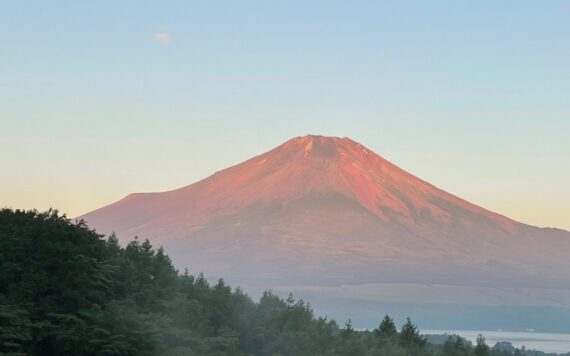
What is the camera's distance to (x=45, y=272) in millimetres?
38594

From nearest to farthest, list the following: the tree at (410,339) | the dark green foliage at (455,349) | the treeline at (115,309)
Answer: the treeline at (115,309), the dark green foliage at (455,349), the tree at (410,339)

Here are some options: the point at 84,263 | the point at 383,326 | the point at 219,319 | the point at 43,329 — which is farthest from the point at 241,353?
the point at 383,326

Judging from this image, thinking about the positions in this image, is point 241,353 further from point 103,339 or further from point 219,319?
point 103,339

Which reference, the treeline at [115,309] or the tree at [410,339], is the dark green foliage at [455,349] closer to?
the tree at [410,339]

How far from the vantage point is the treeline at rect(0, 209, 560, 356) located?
36438 millimetres

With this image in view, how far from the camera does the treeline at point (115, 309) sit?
36438mm

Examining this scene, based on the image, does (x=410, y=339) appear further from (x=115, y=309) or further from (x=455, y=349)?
(x=115, y=309)

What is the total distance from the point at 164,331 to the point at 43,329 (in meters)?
5.48

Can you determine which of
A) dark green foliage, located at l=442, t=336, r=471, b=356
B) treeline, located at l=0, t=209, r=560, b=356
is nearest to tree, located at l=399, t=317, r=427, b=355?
dark green foliage, located at l=442, t=336, r=471, b=356

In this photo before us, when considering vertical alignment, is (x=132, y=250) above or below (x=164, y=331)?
above

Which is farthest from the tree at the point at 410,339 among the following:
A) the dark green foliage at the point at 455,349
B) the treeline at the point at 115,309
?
the treeline at the point at 115,309

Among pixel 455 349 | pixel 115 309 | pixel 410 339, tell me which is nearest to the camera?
pixel 115 309

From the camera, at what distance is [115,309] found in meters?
39.0

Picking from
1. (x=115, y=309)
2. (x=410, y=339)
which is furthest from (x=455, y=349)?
(x=115, y=309)
